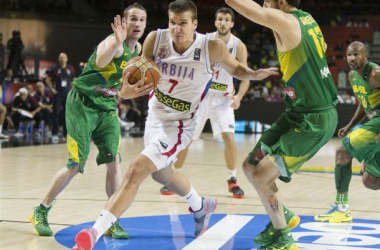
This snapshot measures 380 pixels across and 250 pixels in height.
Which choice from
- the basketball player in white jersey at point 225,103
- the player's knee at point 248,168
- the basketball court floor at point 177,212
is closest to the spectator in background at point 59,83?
the basketball court floor at point 177,212

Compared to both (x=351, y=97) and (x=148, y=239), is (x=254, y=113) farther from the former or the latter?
(x=148, y=239)

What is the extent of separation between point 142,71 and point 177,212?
243cm

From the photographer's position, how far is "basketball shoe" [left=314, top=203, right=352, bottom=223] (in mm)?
6672

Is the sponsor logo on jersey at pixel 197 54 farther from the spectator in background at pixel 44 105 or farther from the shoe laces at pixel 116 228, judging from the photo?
the spectator in background at pixel 44 105

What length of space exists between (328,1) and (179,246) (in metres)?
22.9

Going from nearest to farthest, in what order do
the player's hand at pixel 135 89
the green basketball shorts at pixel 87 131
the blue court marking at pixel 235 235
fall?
the player's hand at pixel 135 89 → the blue court marking at pixel 235 235 → the green basketball shorts at pixel 87 131

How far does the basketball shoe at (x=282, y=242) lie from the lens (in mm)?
5266

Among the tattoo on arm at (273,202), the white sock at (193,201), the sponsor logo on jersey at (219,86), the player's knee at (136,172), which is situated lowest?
the white sock at (193,201)

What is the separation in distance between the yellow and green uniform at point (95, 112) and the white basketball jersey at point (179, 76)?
642 millimetres

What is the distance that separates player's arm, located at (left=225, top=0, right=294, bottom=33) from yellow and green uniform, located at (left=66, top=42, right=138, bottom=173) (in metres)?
1.53

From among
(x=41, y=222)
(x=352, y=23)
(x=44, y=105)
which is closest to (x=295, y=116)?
(x=41, y=222)

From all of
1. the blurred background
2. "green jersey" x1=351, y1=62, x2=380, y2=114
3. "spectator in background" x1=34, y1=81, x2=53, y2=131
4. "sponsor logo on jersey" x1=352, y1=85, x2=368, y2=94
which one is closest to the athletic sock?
"green jersey" x1=351, y1=62, x2=380, y2=114

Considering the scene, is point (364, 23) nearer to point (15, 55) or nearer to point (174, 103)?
point (15, 55)

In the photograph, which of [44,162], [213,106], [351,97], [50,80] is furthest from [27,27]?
[213,106]
